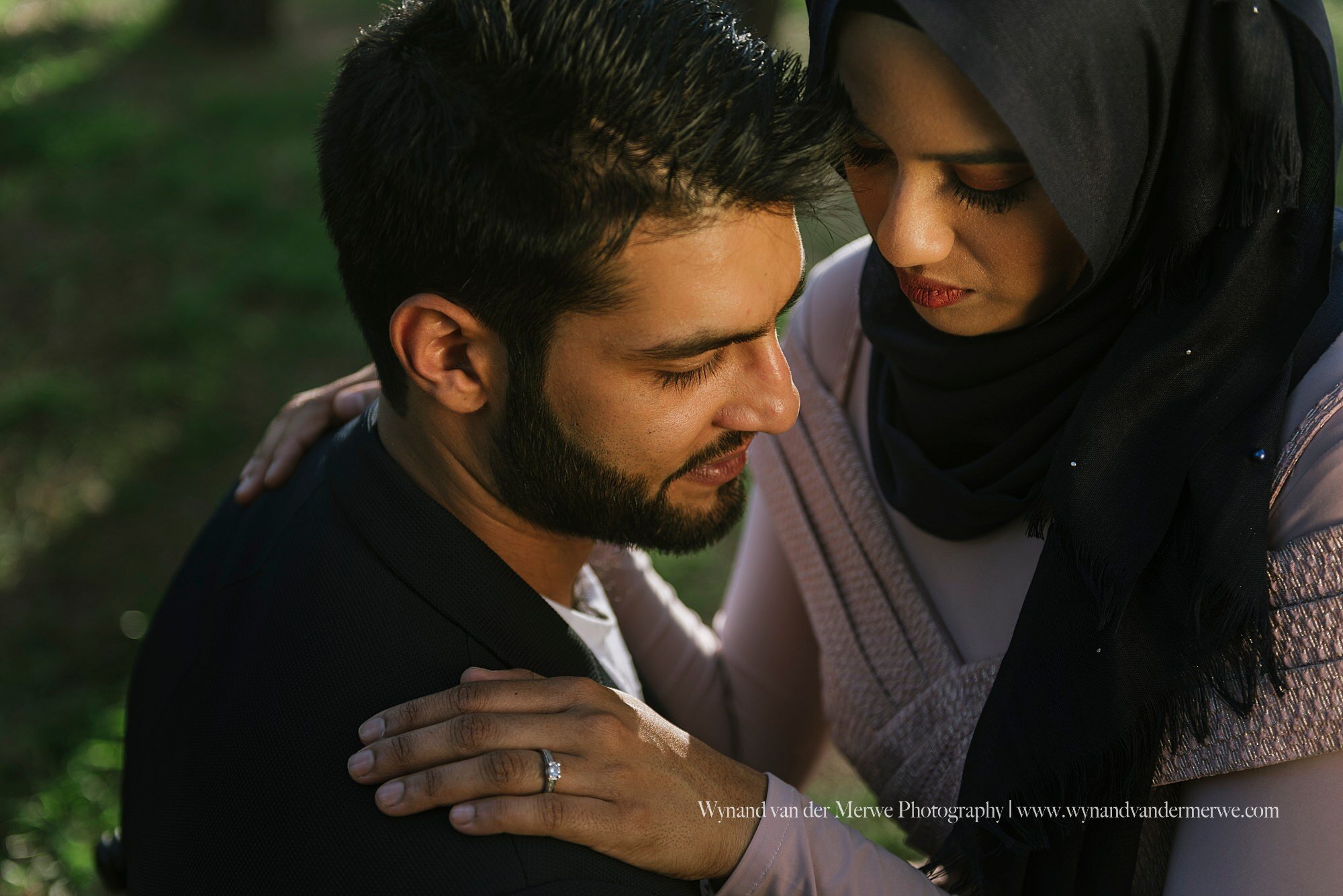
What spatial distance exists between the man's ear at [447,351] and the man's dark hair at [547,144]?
3 centimetres

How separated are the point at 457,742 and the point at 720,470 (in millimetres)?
813

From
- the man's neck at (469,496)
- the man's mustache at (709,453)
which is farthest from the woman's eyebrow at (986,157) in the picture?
the man's neck at (469,496)

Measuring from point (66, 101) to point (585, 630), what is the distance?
7616 mm

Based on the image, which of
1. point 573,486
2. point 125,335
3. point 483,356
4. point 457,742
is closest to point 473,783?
point 457,742

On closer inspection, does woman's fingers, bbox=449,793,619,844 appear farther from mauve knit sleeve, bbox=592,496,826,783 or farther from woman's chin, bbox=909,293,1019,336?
mauve knit sleeve, bbox=592,496,826,783

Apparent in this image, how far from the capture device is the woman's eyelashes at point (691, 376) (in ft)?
6.64

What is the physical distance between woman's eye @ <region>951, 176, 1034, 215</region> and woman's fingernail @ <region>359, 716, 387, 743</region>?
1237 mm

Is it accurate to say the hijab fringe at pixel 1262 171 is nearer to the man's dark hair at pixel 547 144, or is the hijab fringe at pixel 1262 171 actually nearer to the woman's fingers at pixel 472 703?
the man's dark hair at pixel 547 144

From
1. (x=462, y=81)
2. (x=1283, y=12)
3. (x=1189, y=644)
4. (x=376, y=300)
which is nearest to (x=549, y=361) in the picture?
(x=376, y=300)

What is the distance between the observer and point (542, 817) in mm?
1598

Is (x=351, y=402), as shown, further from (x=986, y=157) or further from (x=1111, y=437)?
(x=1111, y=437)

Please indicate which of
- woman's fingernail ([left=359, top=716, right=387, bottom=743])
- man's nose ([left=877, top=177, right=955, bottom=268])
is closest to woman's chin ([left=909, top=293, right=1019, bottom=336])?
man's nose ([left=877, top=177, right=955, bottom=268])

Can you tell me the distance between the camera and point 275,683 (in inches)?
71.9

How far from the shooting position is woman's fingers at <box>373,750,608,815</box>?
159 cm
